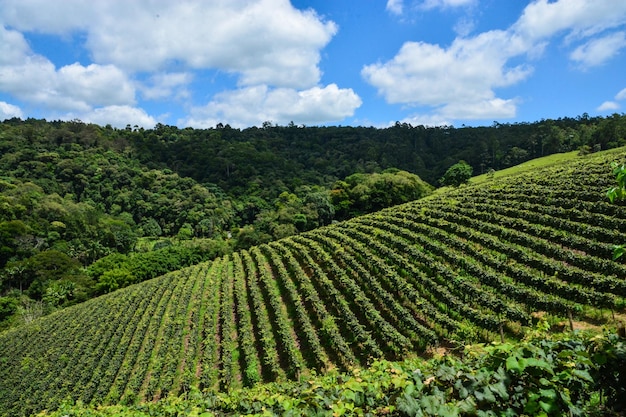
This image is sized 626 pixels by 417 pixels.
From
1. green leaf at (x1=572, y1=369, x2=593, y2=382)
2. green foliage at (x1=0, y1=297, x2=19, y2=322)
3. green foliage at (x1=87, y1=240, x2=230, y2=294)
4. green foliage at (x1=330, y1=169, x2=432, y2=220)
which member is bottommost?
green foliage at (x1=0, y1=297, x2=19, y2=322)

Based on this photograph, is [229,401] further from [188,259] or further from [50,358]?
[188,259]

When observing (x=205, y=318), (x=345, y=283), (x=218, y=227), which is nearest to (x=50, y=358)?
(x=205, y=318)

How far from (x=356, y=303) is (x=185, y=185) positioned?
279 ft

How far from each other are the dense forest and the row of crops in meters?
22.4

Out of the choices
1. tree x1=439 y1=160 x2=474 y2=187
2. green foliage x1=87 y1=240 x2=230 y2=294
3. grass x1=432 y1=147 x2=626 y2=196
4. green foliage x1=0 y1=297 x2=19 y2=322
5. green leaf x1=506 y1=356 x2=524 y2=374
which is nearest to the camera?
green leaf x1=506 y1=356 x2=524 y2=374

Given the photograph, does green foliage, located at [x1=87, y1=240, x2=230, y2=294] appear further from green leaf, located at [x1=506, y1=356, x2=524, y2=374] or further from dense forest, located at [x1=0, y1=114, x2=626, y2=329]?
green leaf, located at [x1=506, y1=356, x2=524, y2=374]

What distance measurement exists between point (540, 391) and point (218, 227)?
271ft

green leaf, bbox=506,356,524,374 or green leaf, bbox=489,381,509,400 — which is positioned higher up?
green leaf, bbox=506,356,524,374

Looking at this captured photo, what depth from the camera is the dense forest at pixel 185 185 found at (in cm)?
5464

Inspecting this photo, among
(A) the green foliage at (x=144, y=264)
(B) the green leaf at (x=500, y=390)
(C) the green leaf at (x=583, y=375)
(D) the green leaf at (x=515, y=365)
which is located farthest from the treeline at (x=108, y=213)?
(C) the green leaf at (x=583, y=375)

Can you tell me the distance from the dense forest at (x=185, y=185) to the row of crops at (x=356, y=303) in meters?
22.4

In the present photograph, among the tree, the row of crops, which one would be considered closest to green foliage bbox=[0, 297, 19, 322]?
the row of crops

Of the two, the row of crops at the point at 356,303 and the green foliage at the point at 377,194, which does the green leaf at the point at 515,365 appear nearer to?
the row of crops at the point at 356,303

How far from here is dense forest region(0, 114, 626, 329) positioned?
179ft
